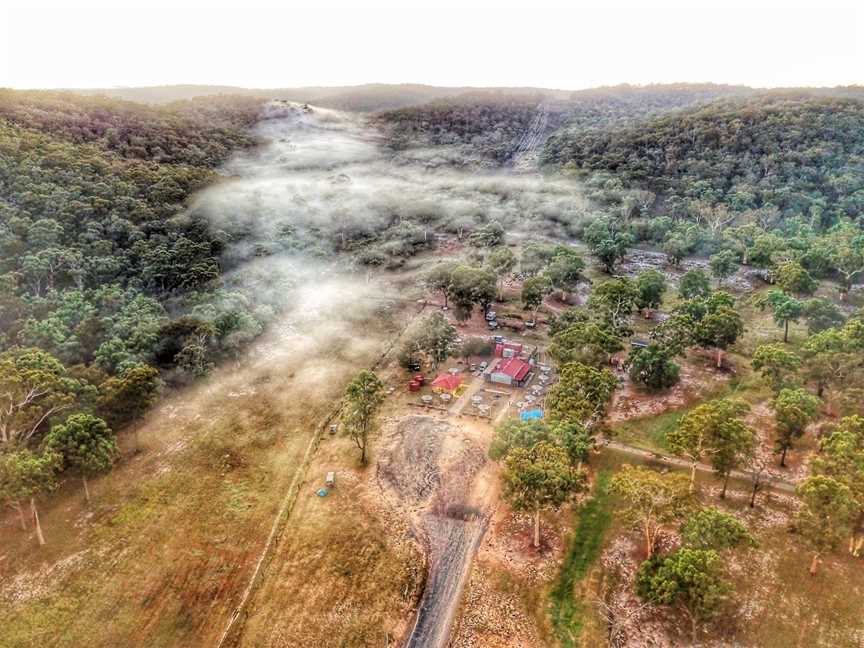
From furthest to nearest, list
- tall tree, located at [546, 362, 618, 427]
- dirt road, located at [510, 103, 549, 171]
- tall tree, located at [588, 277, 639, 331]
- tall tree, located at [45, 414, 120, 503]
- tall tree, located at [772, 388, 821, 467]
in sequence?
dirt road, located at [510, 103, 549, 171] < tall tree, located at [588, 277, 639, 331] < tall tree, located at [546, 362, 618, 427] < tall tree, located at [772, 388, 821, 467] < tall tree, located at [45, 414, 120, 503]

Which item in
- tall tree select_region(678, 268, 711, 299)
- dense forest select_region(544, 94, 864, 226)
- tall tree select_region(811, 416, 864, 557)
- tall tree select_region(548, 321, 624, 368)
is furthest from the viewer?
dense forest select_region(544, 94, 864, 226)

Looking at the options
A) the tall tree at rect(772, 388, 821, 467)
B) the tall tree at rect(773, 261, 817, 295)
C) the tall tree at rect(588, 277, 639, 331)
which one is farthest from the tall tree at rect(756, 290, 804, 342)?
the tall tree at rect(772, 388, 821, 467)

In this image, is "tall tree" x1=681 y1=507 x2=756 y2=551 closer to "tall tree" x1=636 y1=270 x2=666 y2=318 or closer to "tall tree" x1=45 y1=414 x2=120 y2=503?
"tall tree" x1=45 y1=414 x2=120 y2=503

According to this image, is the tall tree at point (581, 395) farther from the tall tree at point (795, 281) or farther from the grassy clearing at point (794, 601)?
the tall tree at point (795, 281)

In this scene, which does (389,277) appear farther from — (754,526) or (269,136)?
(269,136)

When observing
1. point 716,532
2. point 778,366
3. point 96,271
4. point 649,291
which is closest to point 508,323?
point 649,291
